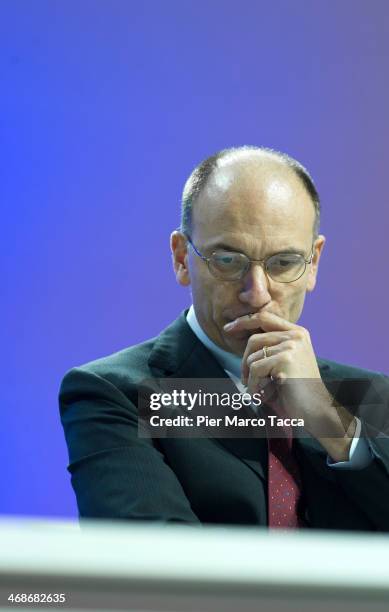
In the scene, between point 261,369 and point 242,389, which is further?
point 242,389

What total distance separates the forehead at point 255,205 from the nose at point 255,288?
0.08m

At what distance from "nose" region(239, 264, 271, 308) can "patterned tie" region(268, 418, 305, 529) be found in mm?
296

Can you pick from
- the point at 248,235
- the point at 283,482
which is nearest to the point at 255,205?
the point at 248,235

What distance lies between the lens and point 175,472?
67.3 inches

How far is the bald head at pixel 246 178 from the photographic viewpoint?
1.89 metres

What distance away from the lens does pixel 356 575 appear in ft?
1.64

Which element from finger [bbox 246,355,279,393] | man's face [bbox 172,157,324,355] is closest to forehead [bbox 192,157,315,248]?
man's face [bbox 172,157,324,355]

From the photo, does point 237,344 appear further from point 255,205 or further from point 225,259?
point 255,205

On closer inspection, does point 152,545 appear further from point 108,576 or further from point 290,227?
point 290,227

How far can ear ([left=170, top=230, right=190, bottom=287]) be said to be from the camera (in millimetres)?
2027

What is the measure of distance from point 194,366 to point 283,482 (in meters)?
0.34

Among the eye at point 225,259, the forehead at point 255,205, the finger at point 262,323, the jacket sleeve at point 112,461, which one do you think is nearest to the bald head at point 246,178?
the forehead at point 255,205

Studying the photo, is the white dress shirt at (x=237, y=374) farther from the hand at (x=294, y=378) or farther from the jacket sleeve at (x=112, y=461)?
the jacket sleeve at (x=112, y=461)

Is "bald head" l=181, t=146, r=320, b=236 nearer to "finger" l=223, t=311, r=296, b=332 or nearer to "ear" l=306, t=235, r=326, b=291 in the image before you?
"ear" l=306, t=235, r=326, b=291
